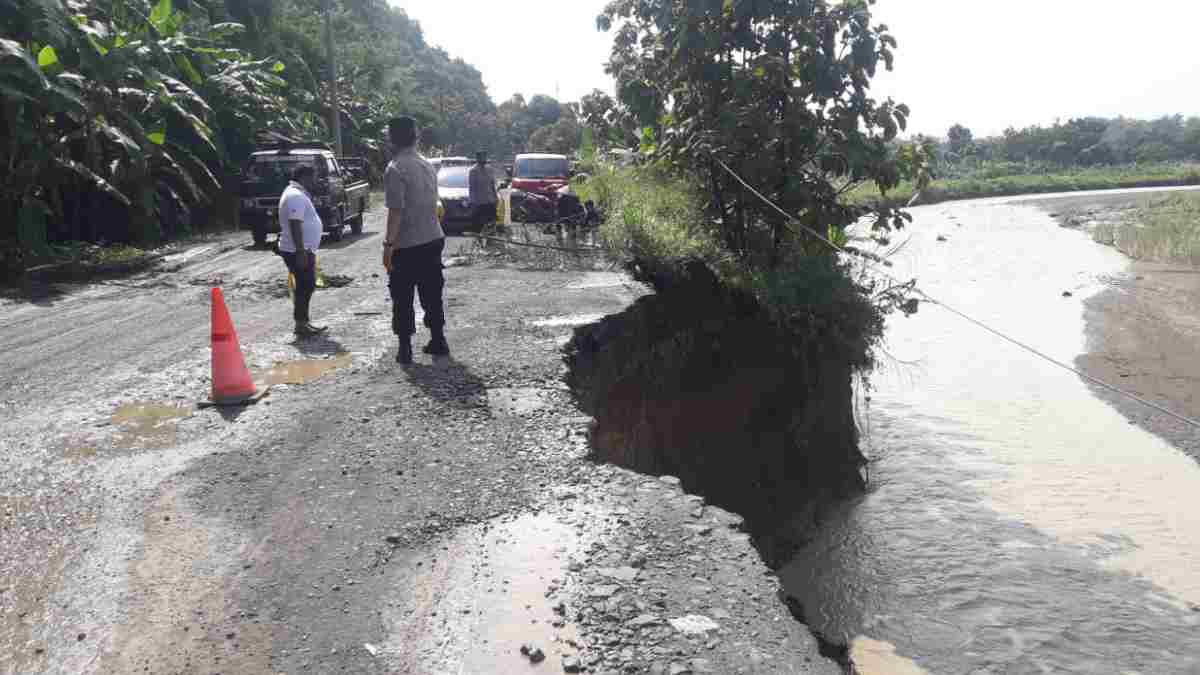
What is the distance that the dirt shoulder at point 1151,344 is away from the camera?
15.4 meters

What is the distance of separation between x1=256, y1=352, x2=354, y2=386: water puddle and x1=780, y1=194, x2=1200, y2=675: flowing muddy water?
14.5 feet

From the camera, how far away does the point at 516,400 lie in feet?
20.2

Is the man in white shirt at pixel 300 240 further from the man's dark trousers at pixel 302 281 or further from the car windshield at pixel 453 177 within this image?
the car windshield at pixel 453 177

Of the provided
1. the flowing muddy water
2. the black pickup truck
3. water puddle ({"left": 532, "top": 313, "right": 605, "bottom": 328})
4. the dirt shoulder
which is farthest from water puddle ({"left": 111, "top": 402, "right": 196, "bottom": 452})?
the dirt shoulder

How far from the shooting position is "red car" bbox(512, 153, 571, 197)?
19.3 metres

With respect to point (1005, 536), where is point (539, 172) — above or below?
above

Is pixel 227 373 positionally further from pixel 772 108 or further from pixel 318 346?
pixel 772 108

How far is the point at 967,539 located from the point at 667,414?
11.7ft

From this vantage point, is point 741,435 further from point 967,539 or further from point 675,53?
point 675,53

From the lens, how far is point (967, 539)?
31.3ft

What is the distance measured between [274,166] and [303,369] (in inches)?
415

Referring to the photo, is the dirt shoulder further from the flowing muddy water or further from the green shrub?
the green shrub

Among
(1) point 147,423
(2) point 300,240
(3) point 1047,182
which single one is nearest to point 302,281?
(2) point 300,240

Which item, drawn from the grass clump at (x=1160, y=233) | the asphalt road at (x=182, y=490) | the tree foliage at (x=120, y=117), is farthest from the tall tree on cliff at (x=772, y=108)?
the grass clump at (x=1160, y=233)
